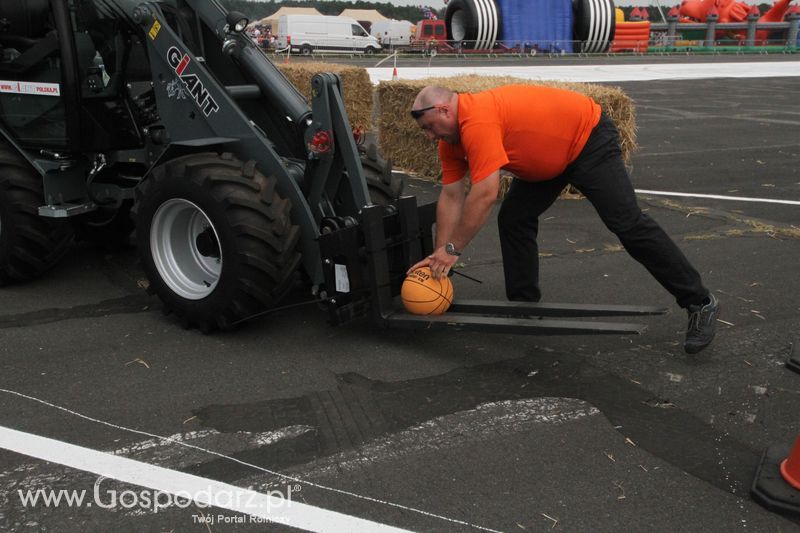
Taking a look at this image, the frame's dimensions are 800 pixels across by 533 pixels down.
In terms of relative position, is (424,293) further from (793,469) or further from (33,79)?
(33,79)

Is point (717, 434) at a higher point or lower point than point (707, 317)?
lower

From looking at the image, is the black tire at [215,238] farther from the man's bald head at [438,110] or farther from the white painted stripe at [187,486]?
the white painted stripe at [187,486]

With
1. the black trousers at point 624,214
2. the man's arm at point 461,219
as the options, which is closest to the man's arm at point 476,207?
the man's arm at point 461,219

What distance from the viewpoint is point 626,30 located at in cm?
4712

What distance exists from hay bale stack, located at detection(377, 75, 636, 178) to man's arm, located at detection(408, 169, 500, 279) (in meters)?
5.22

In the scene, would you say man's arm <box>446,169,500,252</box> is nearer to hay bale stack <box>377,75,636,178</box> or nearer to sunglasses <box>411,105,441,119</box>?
sunglasses <box>411,105,441,119</box>

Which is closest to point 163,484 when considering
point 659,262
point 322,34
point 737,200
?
point 659,262

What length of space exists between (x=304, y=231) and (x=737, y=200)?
6.18 m

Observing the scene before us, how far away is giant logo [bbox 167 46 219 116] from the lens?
4.96 meters

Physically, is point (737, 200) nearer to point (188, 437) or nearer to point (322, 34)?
point (188, 437)

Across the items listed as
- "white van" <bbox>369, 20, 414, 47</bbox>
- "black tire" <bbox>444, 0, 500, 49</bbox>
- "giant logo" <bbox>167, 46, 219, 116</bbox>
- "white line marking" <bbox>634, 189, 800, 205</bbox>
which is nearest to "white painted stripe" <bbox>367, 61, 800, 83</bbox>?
"black tire" <bbox>444, 0, 500, 49</bbox>

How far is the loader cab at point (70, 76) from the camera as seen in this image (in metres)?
5.56

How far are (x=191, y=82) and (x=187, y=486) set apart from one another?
2.76m

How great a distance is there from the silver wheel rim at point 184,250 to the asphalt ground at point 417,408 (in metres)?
0.35
